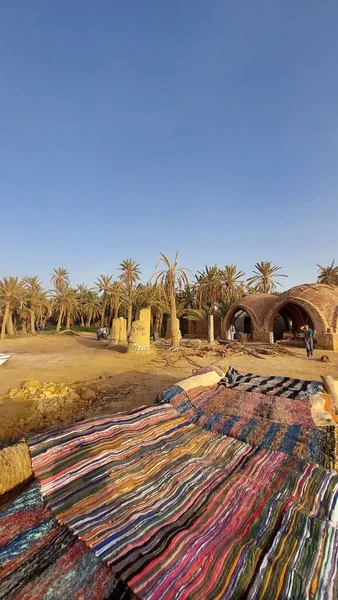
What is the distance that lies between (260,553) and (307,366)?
10.3 m

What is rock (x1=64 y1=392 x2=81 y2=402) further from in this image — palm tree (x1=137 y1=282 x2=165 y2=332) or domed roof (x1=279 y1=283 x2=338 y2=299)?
palm tree (x1=137 y1=282 x2=165 y2=332)

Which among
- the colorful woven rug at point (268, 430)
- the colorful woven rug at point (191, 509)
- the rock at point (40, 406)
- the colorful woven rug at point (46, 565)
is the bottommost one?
the rock at point (40, 406)

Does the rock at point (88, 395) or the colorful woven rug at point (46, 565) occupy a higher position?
the colorful woven rug at point (46, 565)

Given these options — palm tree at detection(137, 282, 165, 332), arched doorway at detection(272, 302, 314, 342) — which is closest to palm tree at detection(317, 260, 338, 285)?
arched doorway at detection(272, 302, 314, 342)

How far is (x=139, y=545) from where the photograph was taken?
2.11 meters

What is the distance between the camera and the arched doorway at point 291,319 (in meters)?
23.2

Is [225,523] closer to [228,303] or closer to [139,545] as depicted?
[139,545]

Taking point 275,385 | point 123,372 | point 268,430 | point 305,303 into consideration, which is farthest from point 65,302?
point 268,430

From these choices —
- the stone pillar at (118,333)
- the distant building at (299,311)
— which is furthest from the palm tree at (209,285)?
the stone pillar at (118,333)

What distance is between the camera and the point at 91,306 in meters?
40.7

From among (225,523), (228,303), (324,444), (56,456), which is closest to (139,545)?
(225,523)

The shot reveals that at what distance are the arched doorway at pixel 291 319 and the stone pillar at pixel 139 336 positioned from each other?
12.1 meters

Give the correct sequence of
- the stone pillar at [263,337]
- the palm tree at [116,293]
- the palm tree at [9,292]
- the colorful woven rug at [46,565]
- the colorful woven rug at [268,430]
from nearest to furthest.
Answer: the colorful woven rug at [46,565] < the colorful woven rug at [268,430] < the stone pillar at [263,337] < the palm tree at [9,292] < the palm tree at [116,293]

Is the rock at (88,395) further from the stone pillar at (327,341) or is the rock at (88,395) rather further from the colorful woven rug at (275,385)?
the stone pillar at (327,341)
